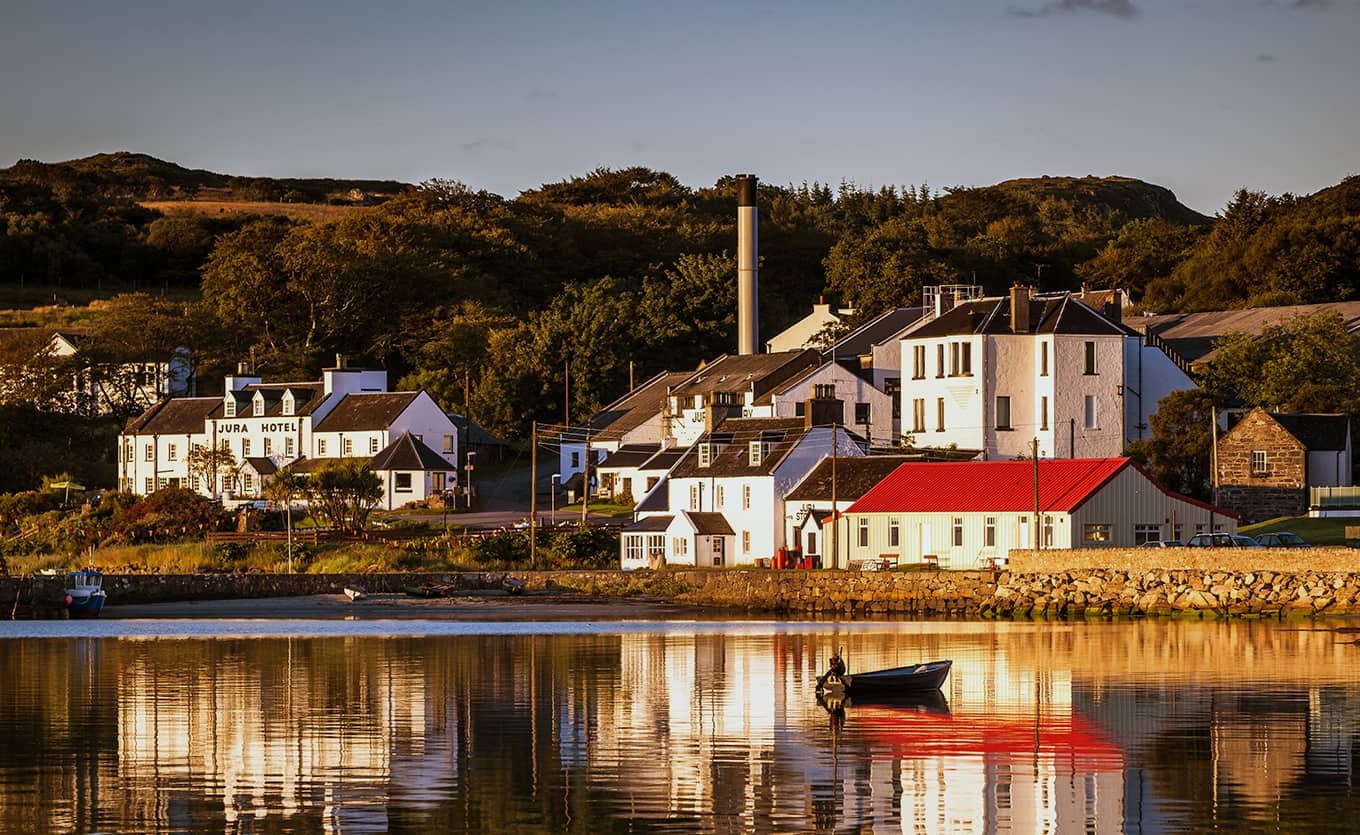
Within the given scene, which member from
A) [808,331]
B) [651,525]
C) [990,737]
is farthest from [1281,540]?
[808,331]

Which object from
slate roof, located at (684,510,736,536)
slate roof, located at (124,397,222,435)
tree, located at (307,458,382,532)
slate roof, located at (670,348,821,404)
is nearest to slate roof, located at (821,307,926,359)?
slate roof, located at (670,348,821,404)

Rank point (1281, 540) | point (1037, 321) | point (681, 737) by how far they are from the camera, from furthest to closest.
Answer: point (1037, 321) < point (1281, 540) < point (681, 737)

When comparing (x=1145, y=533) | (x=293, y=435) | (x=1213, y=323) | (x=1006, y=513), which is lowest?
(x=1145, y=533)

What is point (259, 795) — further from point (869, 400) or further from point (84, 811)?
point (869, 400)

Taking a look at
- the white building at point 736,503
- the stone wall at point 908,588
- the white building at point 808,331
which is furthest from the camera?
the white building at point 808,331

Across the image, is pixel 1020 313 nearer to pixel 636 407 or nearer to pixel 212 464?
pixel 636 407

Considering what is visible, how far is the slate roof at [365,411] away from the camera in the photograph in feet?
323

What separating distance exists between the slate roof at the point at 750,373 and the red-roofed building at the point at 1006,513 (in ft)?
61.6

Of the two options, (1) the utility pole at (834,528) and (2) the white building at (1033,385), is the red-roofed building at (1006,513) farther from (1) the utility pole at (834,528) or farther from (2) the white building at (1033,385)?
(2) the white building at (1033,385)

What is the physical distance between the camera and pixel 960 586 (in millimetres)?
66750

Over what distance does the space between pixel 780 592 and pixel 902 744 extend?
3723 centimetres

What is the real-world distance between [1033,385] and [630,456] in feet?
64.5

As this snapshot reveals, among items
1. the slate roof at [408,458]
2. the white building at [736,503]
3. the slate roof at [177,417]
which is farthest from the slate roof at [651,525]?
the slate roof at [177,417]

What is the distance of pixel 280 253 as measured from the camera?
411 ft
